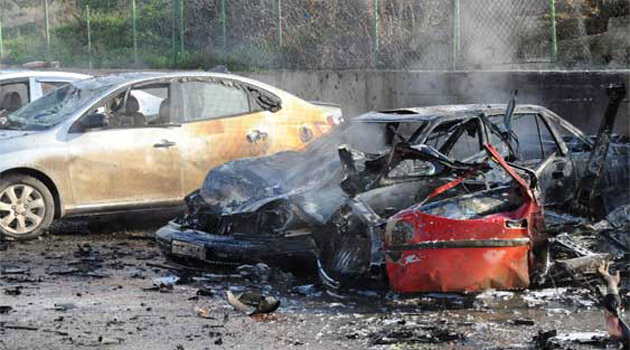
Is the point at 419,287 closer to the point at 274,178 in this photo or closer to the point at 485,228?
the point at 485,228

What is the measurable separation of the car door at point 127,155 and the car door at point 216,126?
0.48 ft

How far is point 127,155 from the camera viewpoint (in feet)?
36.1

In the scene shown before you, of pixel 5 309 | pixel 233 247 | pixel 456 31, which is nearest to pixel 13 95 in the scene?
pixel 456 31

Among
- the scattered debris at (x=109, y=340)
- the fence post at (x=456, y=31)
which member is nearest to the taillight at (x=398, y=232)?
the scattered debris at (x=109, y=340)

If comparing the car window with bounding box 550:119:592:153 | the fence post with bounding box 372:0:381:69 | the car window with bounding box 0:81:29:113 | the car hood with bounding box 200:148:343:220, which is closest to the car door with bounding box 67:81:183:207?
the car hood with bounding box 200:148:343:220

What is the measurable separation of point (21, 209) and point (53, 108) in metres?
1.27

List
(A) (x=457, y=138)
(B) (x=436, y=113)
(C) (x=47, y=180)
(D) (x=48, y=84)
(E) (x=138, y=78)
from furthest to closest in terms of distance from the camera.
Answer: (D) (x=48, y=84) → (E) (x=138, y=78) → (C) (x=47, y=180) → (B) (x=436, y=113) → (A) (x=457, y=138)

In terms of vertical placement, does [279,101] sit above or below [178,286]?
above

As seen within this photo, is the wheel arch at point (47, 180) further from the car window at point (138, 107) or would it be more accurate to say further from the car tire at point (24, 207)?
the car window at point (138, 107)

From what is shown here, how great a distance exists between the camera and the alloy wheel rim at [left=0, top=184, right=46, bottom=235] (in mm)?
10641

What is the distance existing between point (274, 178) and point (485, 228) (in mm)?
2528

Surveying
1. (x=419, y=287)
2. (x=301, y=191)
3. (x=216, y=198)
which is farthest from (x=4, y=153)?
(x=419, y=287)

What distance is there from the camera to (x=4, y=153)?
34.9 ft

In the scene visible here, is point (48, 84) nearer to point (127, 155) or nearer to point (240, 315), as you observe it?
point (127, 155)
